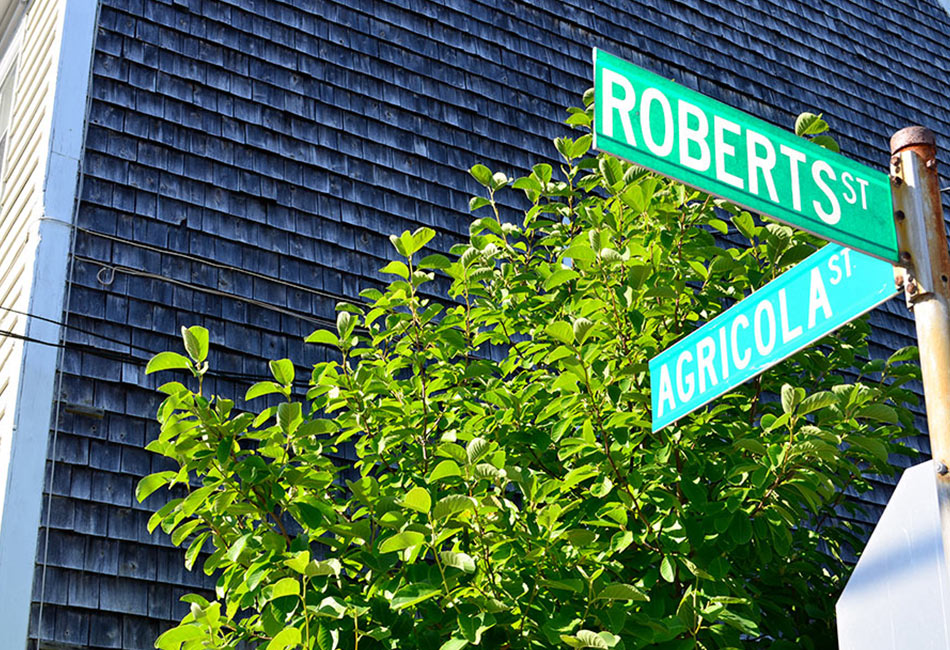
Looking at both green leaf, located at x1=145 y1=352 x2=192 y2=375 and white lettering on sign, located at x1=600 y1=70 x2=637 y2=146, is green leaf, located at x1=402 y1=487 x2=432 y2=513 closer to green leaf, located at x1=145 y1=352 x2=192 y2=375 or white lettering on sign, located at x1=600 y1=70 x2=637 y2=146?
green leaf, located at x1=145 y1=352 x2=192 y2=375

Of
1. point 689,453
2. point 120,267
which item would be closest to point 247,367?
point 120,267

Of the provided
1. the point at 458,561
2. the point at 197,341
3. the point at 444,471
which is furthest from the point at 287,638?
the point at 197,341

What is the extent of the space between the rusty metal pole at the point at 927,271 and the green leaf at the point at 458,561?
4.69 ft

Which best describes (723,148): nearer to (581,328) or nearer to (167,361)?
(581,328)

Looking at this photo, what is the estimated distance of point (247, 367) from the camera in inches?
243

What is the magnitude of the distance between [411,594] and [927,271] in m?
1.76

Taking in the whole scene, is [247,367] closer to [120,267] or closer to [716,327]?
[120,267]

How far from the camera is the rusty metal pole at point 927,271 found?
8.75 ft

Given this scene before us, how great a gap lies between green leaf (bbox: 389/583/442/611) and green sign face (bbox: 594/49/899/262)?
1.54 m

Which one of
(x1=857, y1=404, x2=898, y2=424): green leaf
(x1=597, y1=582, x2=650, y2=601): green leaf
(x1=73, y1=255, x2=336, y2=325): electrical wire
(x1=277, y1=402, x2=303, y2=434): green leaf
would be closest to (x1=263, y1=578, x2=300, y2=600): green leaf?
(x1=277, y1=402, x2=303, y2=434): green leaf

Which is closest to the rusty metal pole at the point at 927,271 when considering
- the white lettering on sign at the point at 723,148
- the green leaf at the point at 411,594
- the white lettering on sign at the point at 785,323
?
the white lettering on sign at the point at 785,323

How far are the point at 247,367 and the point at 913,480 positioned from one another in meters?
4.17

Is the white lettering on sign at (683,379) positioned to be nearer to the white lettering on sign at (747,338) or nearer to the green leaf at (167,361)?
the white lettering on sign at (747,338)

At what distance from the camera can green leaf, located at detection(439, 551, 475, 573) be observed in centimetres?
360
